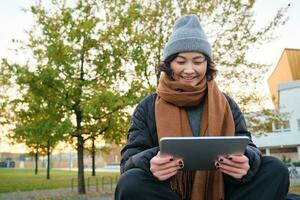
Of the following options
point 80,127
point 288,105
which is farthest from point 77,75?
point 288,105

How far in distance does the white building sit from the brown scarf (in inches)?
1411

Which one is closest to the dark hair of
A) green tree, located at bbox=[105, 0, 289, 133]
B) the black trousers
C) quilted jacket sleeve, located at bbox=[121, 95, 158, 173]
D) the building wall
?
quilted jacket sleeve, located at bbox=[121, 95, 158, 173]

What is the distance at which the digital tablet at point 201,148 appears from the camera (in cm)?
169

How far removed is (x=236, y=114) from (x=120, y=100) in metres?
8.89

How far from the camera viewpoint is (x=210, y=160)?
73.5 inches

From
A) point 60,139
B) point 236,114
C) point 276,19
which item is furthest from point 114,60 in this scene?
point 236,114

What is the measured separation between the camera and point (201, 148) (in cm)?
176

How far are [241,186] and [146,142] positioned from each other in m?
0.66

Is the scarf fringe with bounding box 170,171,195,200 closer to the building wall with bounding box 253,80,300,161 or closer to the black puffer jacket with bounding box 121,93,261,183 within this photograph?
the black puffer jacket with bounding box 121,93,261,183

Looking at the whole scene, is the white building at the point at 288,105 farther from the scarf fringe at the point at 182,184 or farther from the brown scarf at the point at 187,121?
the scarf fringe at the point at 182,184

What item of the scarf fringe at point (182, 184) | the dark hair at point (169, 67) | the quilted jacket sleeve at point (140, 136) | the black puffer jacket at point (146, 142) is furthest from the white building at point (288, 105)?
the scarf fringe at point (182, 184)

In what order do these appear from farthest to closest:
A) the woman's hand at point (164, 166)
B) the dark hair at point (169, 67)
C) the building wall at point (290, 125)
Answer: the building wall at point (290, 125)
the dark hair at point (169, 67)
the woman's hand at point (164, 166)

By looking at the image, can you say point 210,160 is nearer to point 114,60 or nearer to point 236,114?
point 236,114

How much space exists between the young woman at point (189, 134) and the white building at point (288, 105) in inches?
1408
